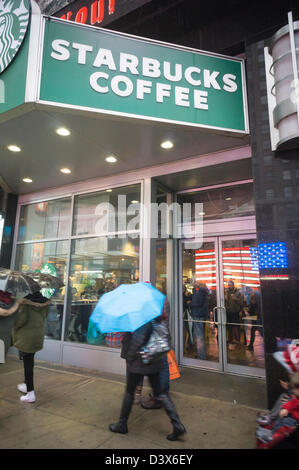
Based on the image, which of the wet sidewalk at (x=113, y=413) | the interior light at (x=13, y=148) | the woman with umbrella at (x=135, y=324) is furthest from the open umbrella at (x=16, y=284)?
the interior light at (x=13, y=148)

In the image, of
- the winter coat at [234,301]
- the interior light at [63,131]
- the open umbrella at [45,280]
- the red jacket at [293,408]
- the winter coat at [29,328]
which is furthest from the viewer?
the winter coat at [234,301]

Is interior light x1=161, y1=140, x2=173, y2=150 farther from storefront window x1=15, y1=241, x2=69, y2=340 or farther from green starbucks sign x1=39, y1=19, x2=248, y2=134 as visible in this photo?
storefront window x1=15, y1=241, x2=69, y2=340

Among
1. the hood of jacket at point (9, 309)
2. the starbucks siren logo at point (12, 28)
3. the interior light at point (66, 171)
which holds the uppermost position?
the starbucks siren logo at point (12, 28)

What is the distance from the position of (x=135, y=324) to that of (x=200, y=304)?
354cm

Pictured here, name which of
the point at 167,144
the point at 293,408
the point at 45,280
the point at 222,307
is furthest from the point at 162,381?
the point at 167,144

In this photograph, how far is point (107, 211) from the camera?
678cm

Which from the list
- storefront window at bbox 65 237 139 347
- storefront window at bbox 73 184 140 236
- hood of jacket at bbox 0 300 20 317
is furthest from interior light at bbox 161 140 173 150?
hood of jacket at bbox 0 300 20 317

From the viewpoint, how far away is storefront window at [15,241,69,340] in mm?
6898

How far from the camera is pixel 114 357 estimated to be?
573cm

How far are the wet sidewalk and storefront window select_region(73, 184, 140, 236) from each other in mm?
3108

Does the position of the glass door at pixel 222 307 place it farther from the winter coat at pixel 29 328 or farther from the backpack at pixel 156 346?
the winter coat at pixel 29 328

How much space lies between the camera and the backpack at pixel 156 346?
306 cm

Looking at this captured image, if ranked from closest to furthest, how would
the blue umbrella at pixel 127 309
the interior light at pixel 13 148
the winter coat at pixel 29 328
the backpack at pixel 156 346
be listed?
1. the blue umbrella at pixel 127 309
2. the backpack at pixel 156 346
3. the winter coat at pixel 29 328
4. the interior light at pixel 13 148
